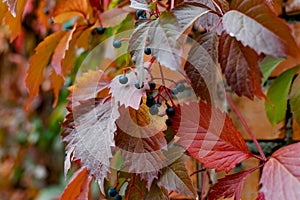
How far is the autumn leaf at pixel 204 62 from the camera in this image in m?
0.42

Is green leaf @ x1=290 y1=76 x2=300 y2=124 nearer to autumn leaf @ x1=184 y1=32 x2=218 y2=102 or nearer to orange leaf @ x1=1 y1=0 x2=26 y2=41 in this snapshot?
autumn leaf @ x1=184 y1=32 x2=218 y2=102

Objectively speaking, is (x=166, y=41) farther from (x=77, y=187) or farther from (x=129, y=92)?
(x=77, y=187)

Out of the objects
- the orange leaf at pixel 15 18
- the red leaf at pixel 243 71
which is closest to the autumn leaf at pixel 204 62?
the red leaf at pixel 243 71

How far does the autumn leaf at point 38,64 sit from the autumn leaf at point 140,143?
0.28 metres

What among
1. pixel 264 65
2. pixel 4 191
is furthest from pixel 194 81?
pixel 4 191

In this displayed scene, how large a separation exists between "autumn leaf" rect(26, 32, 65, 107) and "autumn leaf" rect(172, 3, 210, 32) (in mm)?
347

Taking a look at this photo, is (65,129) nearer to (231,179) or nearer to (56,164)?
(231,179)

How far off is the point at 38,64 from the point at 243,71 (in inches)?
15.8

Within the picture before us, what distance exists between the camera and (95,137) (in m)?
0.43

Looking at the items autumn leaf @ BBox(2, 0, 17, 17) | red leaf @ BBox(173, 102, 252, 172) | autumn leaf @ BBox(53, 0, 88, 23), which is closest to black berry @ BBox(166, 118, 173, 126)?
red leaf @ BBox(173, 102, 252, 172)

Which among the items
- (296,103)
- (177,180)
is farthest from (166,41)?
(296,103)

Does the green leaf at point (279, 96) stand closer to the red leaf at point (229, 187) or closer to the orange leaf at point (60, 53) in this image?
the red leaf at point (229, 187)

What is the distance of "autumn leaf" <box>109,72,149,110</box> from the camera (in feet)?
A: 1.36

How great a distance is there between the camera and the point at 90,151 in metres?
0.43
